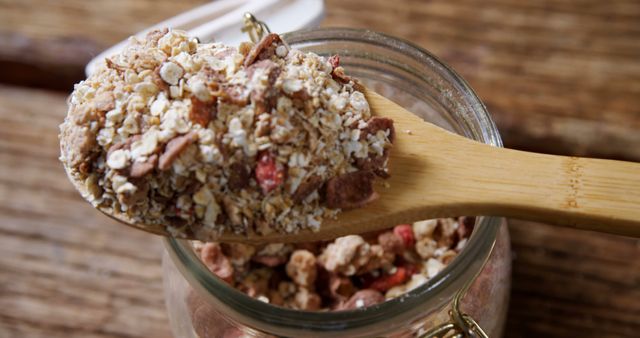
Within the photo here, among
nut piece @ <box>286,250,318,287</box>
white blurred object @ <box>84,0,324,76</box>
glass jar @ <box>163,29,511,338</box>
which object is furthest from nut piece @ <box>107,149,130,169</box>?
white blurred object @ <box>84,0,324,76</box>

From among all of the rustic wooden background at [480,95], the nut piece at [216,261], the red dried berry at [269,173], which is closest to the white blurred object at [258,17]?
the rustic wooden background at [480,95]

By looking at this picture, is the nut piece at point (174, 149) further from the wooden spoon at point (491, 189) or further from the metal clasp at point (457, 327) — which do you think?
the metal clasp at point (457, 327)

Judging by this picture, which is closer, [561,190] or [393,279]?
[561,190]

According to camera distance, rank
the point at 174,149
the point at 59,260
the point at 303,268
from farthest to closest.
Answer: the point at 59,260, the point at 303,268, the point at 174,149

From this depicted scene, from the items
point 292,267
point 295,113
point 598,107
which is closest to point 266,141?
point 295,113

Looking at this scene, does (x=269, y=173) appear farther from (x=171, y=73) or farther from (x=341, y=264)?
(x=341, y=264)

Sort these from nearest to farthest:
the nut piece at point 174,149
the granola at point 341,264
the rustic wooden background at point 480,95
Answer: the nut piece at point 174,149 → the granola at point 341,264 → the rustic wooden background at point 480,95

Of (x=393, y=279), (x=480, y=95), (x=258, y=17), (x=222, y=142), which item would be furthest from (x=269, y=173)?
(x=480, y=95)
